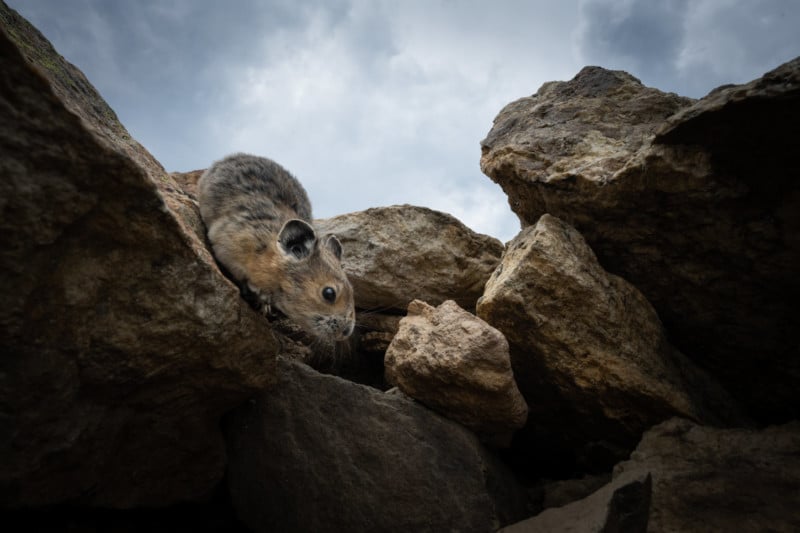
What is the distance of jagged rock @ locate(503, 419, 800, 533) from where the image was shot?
111 inches

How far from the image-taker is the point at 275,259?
13.7ft

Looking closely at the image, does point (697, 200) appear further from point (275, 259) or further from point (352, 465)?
point (275, 259)

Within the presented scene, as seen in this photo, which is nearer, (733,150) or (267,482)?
(733,150)

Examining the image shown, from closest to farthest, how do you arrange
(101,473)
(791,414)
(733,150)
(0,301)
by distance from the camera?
(0,301) → (101,473) → (733,150) → (791,414)

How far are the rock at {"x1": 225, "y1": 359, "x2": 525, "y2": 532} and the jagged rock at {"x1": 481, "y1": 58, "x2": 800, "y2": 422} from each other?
2187mm

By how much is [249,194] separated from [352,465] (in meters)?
2.91

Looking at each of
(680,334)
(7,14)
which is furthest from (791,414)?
(7,14)

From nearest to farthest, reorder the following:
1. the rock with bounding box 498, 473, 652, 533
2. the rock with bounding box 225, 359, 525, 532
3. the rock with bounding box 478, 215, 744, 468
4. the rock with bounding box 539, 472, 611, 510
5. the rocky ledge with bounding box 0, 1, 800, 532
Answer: the rocky ledge with bounding box 0, 1, 800, 532 → the rock with bounding box 498, 473, 652, 533 → the rock with bounding box 225, 359, 525, 532 → the rock with bounding box 478, 215, 744, 468 → the rock with bounding box 539, 472, 611, 510

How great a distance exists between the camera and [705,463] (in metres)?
3.26

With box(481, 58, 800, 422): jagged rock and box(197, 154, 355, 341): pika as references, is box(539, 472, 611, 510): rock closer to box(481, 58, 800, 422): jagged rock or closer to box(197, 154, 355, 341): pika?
box(481, 58, 800, 422): jagged rock

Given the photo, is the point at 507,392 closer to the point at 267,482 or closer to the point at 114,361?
the point at 267,482

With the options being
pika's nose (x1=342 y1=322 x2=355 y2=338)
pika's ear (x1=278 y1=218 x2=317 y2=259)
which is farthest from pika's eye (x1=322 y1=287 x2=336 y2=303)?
pika's ear (x1=278 y1=218 x2=317 y2=259)

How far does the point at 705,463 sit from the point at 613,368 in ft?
2.85

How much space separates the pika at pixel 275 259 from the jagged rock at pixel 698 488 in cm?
235
